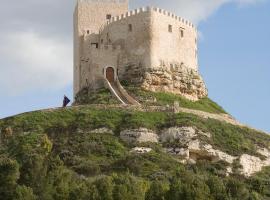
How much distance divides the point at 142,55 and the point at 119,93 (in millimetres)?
3965

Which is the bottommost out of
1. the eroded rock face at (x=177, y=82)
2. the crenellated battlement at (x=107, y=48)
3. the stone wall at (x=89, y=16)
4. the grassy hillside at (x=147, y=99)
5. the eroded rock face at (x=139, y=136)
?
the eroded rock face at (x=139, y=136)

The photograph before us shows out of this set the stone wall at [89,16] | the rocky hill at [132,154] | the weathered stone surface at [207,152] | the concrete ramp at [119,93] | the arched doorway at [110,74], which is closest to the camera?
the rocky hill at [132,154]

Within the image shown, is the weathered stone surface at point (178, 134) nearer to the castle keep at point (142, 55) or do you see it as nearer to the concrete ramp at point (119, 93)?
the concrete ramp at point (119, 93)

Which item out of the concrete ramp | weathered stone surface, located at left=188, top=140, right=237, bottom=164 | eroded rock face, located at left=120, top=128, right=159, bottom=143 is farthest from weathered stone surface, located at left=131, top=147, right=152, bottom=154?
the concrete ramp

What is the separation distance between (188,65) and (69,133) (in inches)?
689

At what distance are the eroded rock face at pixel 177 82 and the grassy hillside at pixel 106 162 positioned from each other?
7.99 m

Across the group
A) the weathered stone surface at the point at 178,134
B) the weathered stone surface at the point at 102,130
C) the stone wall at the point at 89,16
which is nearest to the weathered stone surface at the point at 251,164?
the weathered stone surface at the point at 178,134

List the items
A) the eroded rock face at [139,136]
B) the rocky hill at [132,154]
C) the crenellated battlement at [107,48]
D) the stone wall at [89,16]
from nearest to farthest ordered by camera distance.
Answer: the rocky hill at [132,154] < the eroded rock face at [139,136] < the crenellated battlement at [107,48] < the stone wall at [89,16]

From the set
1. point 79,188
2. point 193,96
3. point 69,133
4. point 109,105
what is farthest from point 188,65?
point 79,188

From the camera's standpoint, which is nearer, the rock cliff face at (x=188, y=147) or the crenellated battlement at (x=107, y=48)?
the rock cliff face at (x=188, y=147)

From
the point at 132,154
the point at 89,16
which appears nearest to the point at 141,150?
the point at 132,154

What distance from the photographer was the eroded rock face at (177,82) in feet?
278

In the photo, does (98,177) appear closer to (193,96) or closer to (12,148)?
(12,148)

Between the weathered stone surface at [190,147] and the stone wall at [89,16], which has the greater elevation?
the stone wall at [89,16]
